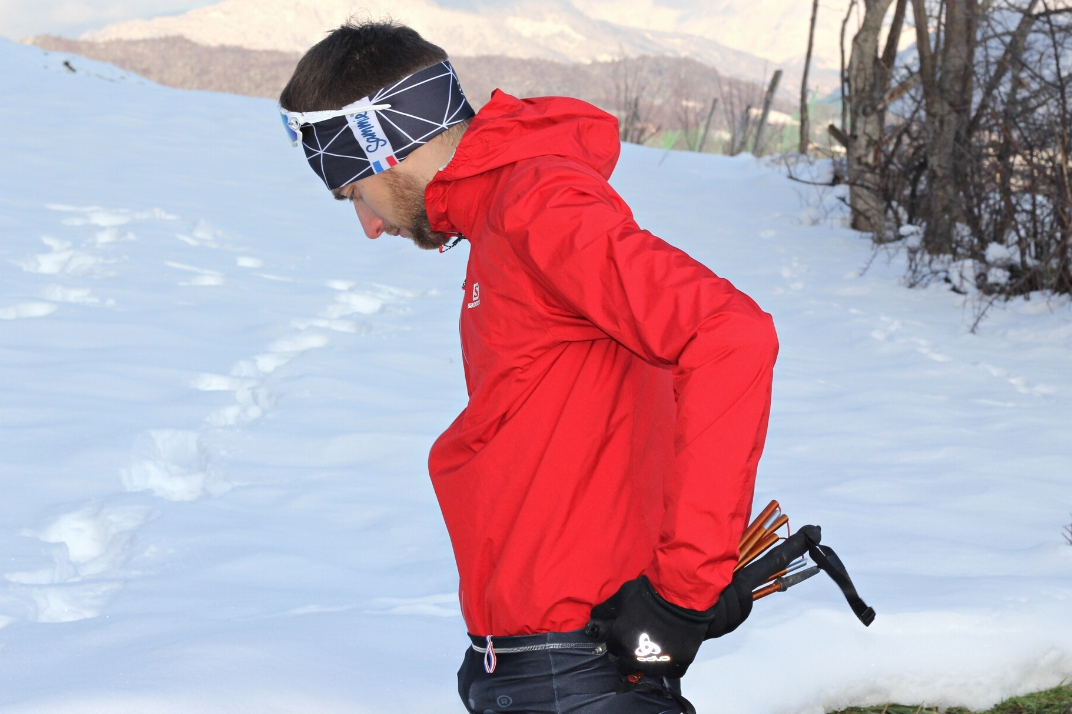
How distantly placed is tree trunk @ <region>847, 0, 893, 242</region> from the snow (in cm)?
87

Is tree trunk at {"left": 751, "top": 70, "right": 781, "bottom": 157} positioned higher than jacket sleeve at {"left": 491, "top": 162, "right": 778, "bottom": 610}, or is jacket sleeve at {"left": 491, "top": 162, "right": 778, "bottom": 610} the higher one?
jacket sleeve at {"left": 491, "top": 162, "right": 778, "bottom": 610}

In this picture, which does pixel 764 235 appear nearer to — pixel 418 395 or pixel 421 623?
pixel 418 395

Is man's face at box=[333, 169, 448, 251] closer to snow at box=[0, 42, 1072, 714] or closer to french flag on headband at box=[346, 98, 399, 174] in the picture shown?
french flag on headband at box=[346, 98, 399, 174]

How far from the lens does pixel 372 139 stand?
5.08 feet

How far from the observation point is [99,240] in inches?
244

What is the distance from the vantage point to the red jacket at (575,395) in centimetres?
115

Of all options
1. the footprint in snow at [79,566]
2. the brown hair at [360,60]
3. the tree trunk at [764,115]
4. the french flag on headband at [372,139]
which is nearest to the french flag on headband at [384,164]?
the french flag on headband at [372,139]

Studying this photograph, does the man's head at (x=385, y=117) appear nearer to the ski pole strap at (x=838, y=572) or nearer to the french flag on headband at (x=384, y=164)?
the french flag on headband at (x=384, y=164)

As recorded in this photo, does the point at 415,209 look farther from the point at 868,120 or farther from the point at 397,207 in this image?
the point at 868,120

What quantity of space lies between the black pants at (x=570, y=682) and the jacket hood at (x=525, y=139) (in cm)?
65

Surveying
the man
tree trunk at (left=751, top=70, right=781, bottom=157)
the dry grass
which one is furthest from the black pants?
tree trunk at (left=751, top=70, right=781, bottom=157)

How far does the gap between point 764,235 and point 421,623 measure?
6.91 m

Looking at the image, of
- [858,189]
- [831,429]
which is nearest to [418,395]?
[831,429]

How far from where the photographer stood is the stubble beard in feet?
5.03
